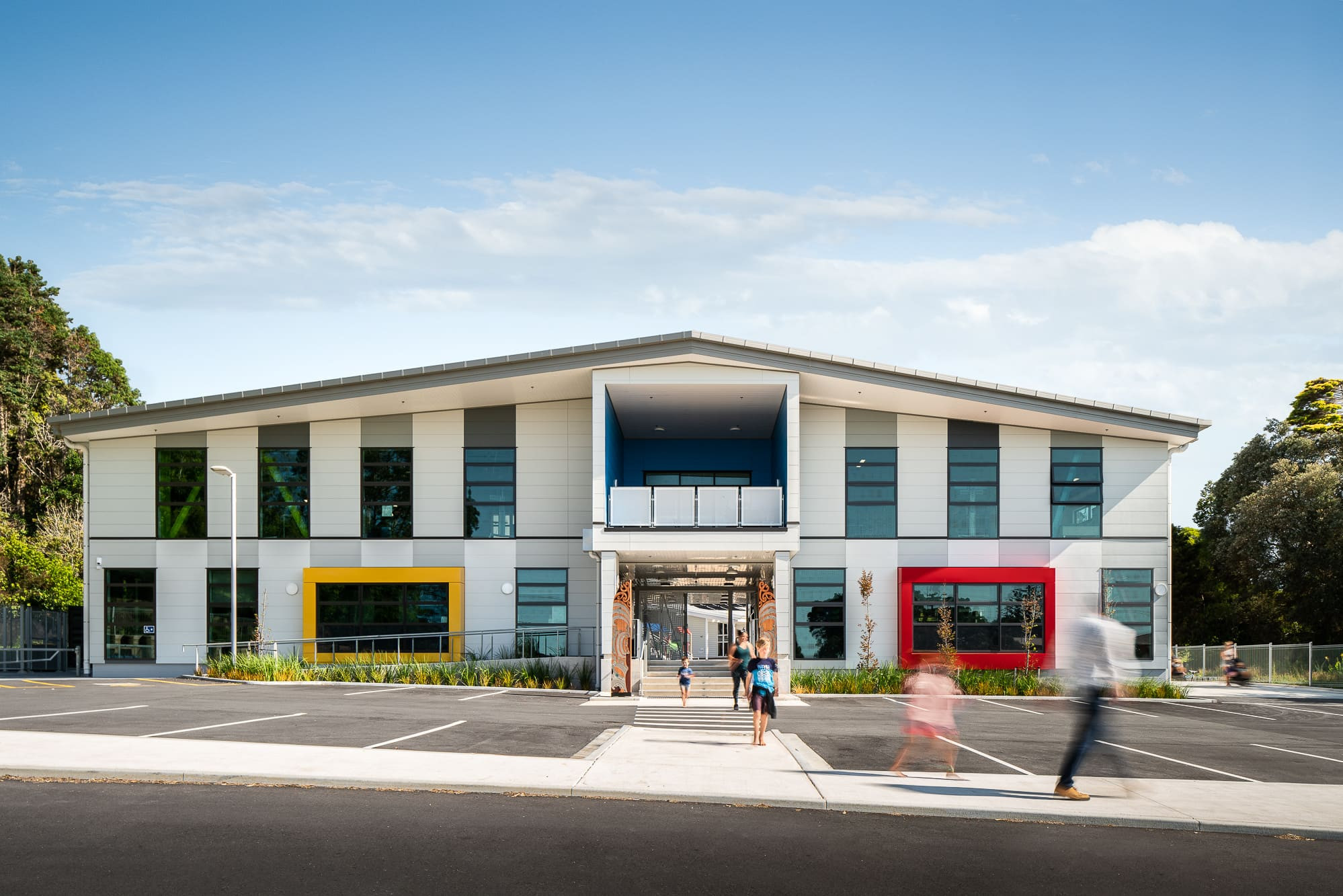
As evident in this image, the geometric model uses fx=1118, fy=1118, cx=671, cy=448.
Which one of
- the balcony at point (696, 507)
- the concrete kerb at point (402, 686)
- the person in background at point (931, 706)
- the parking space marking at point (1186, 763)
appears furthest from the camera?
the balcony at point (696, 507)

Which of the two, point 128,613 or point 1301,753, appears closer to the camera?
point 1301,753

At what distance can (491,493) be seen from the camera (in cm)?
3005

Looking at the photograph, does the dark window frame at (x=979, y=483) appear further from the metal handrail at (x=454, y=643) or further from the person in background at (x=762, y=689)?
the person in background at (x=762, y=689)

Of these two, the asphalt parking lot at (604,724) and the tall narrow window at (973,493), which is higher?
the tall narrow window at (973,493)

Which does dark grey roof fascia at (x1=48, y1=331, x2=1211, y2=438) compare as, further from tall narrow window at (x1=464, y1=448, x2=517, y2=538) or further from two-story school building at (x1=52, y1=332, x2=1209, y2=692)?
tall narrow window at (x1=464, y1=448, x2=517, y2=538)

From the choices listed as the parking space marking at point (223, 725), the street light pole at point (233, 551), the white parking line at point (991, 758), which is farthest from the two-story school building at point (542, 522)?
the white parking line at point (991, 758)

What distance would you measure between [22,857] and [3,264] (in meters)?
51.8

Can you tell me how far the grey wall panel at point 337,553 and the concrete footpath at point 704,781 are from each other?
1699cm

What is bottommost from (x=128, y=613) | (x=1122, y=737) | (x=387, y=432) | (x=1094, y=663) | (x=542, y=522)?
(x=1122, y=737)

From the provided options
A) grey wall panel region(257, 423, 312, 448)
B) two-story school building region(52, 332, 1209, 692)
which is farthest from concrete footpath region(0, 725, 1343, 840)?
grey wall panel region(257, 423, 312, 448)

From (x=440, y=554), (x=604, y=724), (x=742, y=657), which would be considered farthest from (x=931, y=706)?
(x=440, y=554)

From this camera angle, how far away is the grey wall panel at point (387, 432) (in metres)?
30.1

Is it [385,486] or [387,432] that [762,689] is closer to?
[385,486]

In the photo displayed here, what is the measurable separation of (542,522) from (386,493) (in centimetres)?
427
